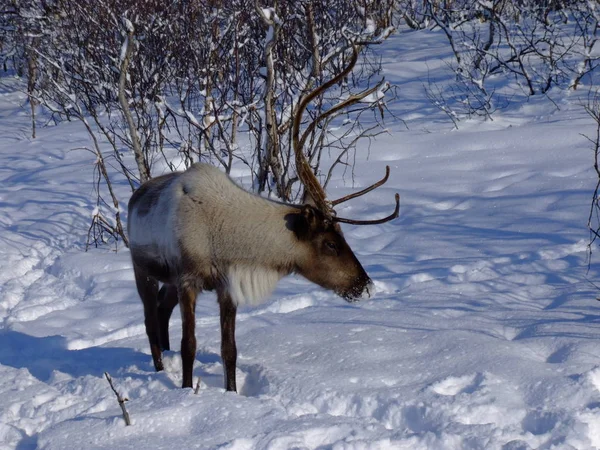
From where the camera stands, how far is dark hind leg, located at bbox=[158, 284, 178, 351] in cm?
415

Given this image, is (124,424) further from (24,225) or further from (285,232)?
(24,225)

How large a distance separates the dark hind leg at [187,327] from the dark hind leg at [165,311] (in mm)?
619

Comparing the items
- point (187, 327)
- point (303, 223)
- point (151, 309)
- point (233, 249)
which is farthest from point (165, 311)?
point (303, 223)

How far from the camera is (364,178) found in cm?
764

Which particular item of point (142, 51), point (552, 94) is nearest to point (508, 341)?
point (552, 94)

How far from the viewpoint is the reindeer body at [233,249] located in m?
3.49

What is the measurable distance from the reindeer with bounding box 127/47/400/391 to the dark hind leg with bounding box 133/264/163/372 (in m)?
0.37

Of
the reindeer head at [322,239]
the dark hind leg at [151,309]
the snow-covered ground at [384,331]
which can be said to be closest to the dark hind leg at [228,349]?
the snow-covered ground at [384,331]

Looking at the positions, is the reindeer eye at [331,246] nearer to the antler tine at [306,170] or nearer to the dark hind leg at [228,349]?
the antler tine at [306,170]

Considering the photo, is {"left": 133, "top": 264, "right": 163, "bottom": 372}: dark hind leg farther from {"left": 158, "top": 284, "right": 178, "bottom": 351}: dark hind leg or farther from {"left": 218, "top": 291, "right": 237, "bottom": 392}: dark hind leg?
{"left": 218, "top": 291, "right": 237, "bottom": 392}: dark hind leg

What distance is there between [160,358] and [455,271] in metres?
2.25

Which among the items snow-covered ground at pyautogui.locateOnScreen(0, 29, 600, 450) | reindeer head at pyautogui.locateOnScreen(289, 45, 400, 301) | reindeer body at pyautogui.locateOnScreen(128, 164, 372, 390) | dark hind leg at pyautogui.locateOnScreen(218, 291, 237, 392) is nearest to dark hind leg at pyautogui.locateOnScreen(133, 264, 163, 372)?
snow-covered ground at pyautogui.locateOnScreen(0, 29, 600, 450)

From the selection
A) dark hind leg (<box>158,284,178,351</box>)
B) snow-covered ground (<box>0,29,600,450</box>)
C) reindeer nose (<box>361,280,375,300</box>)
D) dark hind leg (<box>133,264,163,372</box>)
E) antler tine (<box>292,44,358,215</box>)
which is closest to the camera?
snow-covered ground (<box>0,29,600,450</box>)

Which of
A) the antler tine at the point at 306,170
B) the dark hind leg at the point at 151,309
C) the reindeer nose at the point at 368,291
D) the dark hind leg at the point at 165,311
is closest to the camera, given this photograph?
the antler tine at the point at 306,170
